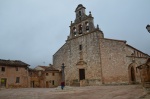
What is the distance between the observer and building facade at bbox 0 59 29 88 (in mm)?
25203

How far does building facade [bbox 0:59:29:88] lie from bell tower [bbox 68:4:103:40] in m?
10.6

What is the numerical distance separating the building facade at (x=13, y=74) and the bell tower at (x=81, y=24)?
1062cm

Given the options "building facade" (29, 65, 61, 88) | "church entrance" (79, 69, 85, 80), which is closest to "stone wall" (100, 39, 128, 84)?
"church entrance" (79, 69, 85, 80)

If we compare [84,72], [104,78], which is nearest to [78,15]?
[84,72]

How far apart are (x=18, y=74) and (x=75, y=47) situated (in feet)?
37.1

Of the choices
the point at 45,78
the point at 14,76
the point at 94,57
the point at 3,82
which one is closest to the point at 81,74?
the point at 94,57

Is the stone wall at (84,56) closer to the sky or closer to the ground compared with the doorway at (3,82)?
closer to the sky

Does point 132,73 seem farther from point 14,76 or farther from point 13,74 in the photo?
point 13,74

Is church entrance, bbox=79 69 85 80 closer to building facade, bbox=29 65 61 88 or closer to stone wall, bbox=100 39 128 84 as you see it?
stone wall, bbox=100 39 128 84

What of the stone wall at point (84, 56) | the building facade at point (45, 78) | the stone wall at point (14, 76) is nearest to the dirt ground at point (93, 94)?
the stone wall at point (84, 56)

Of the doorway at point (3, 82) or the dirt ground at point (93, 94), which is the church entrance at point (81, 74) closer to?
the dirt ground at point (93, 94)

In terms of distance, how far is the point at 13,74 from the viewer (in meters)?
26.6

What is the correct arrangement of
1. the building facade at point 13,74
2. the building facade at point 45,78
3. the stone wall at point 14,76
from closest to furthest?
the building facade at point 13,74 < the stone wall at point 14,76 < the building facade at point 45,78

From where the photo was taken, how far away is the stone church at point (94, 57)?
74.1ft
